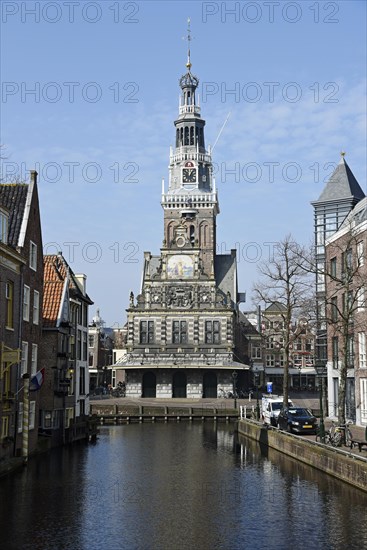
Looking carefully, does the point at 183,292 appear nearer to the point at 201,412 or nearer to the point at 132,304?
the point at 132,304

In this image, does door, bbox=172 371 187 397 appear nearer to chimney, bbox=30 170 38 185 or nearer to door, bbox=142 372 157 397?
door, bbox=142 372 157 397

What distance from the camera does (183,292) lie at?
93.2 m

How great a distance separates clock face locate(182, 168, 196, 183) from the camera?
4377 inches

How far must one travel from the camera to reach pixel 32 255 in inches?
1383

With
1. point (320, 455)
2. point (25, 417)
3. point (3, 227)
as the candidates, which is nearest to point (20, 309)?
point (3, 227)

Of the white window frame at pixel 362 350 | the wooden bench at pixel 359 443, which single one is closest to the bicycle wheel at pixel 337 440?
the wooden bench at pixel 359 443

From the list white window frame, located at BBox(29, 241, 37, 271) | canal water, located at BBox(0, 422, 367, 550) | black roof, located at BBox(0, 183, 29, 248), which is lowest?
canal water, located at BBox(0, 422, 367, 550)

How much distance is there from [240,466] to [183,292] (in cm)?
6062

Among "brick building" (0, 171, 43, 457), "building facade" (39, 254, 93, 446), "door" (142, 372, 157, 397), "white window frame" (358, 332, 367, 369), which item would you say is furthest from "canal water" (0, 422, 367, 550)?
"door" (142, 372, 157, 397)

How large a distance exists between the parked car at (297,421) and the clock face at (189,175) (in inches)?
2859

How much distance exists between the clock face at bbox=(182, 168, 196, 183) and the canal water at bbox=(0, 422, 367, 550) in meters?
78.1

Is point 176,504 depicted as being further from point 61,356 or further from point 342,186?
point 342,186

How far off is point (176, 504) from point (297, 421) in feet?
60.8

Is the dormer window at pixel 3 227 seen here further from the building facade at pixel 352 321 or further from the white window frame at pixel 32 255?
the building facade at pixel 352 321
